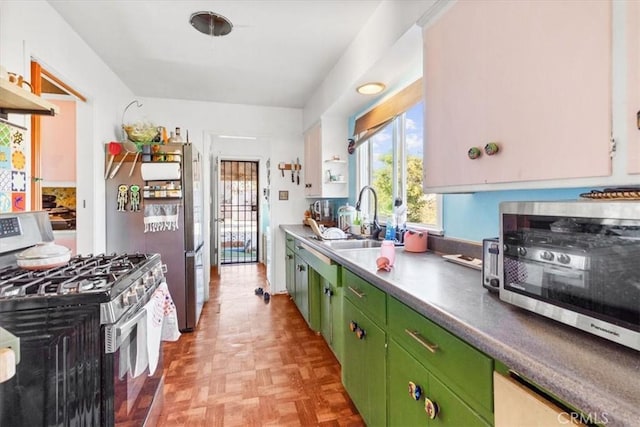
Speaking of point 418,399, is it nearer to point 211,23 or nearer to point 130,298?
point 130,298

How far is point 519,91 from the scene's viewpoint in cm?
99

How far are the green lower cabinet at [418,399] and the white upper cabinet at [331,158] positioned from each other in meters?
2.25

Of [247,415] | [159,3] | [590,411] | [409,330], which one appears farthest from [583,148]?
[159,3]

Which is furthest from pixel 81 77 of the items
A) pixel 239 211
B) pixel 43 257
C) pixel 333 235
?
pixel 239 211

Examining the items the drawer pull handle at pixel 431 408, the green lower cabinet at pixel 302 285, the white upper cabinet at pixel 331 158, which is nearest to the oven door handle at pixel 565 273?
the drawer pull handle at pixel 431 408

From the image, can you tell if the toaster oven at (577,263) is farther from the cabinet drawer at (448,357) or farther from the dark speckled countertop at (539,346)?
the cabinet drawer at (448,357)

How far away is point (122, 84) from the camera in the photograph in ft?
10.4

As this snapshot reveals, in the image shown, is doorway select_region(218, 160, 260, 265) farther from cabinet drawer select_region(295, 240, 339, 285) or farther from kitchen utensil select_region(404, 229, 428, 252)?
kitchen utensil select_region(404, 229, 428, 252)

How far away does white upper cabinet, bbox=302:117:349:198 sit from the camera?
10.8ft

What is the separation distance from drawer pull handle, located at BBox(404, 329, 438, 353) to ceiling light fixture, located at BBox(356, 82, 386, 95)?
191 cm

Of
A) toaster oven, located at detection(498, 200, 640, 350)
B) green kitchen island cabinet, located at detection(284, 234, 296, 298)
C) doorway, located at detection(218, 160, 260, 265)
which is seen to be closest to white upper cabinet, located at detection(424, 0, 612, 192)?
toaster oven, located at detection(498, 200, 640, 350)

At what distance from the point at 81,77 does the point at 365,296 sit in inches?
105

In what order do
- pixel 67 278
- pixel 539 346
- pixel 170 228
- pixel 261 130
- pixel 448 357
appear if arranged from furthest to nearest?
pixel 261 130 → pixel 170 228 → pixel 67 278 → pixel 448 357 → pixel 539 346

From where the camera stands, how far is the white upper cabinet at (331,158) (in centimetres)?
330
